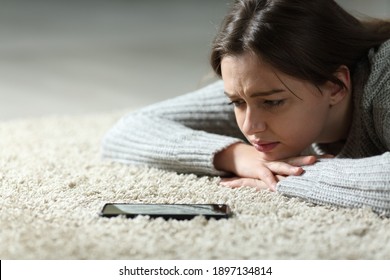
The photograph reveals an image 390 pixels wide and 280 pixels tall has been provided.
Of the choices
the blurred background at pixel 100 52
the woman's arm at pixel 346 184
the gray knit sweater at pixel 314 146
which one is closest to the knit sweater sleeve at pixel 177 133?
the gray knit sweater at pixel 314 146

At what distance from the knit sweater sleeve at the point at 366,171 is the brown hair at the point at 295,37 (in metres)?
0.07

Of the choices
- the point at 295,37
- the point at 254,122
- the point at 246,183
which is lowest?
the point at 246,183

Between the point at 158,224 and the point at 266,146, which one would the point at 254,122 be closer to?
the point at 266,146

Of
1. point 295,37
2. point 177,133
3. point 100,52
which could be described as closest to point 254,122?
point 295,37

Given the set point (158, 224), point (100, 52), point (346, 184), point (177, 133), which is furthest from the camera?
point (100, 52)

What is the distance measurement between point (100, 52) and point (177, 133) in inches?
73.9

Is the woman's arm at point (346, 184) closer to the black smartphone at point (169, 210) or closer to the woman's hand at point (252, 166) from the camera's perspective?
the woman's hand at point (252, 166)

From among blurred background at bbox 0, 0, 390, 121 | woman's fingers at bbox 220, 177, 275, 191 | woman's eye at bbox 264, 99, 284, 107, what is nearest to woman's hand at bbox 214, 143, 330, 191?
woman's fingers at bbox 220, 177, 275, 191

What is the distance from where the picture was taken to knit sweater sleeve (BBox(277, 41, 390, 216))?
0.98 metres

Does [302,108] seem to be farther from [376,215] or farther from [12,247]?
[12,247]

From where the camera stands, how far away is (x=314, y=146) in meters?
1.40

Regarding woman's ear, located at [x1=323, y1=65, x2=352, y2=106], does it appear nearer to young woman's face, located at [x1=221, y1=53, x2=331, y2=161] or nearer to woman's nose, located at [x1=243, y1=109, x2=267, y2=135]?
young woman's face, located at [x1=221, y1=53, x2=331, y2=161]

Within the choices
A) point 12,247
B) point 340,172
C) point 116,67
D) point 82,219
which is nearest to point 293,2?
point 340,172

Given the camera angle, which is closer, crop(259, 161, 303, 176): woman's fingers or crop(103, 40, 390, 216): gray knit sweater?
crop(103, 40, 390, 216): gray knit sweater
